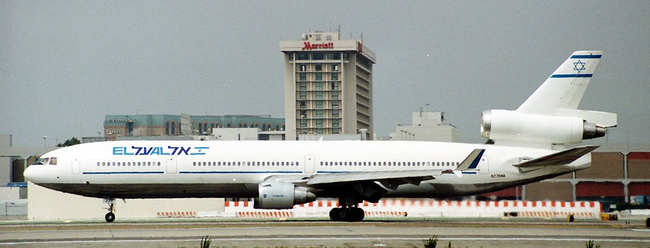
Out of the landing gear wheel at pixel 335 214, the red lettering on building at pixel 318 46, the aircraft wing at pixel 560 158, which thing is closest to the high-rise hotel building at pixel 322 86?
the red lettering on building at pixel 318 46

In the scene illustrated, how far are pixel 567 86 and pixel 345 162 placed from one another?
39.8 ft

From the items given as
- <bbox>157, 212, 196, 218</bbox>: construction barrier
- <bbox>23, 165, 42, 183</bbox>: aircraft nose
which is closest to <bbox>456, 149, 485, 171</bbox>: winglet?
<bbox>157, 212, 196, 218</bbox>: construction barrier

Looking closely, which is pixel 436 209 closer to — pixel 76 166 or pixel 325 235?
pixel 325 235

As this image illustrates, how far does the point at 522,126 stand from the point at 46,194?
1139 inches

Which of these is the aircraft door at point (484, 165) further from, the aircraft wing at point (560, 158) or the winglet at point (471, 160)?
the winglet at point (471, 160)

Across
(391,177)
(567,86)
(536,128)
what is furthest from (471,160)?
(567,86)

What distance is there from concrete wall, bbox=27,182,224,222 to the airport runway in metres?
13.8

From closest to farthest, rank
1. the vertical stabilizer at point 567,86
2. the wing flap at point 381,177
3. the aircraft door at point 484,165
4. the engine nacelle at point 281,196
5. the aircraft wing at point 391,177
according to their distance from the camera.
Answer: the aircraft wing at point 391,177 → the wing flap at point 381,177 → the engine nacelle at point 281,196 → the vertical stabilizer at point 567,86 → the aircraft door at point 484,165

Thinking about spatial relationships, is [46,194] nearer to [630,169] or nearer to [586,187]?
[586,187]

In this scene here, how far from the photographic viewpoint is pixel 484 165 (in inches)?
1748

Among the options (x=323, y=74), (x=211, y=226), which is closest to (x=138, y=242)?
(x=211, y=226)

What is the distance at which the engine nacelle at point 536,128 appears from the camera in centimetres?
4334

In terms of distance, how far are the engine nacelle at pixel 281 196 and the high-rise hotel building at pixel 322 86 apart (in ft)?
472

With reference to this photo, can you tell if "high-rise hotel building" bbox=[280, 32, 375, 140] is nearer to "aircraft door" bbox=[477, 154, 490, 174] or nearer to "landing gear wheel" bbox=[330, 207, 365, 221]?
"aircraft door" bbox=[477, 154, 490, 174]
